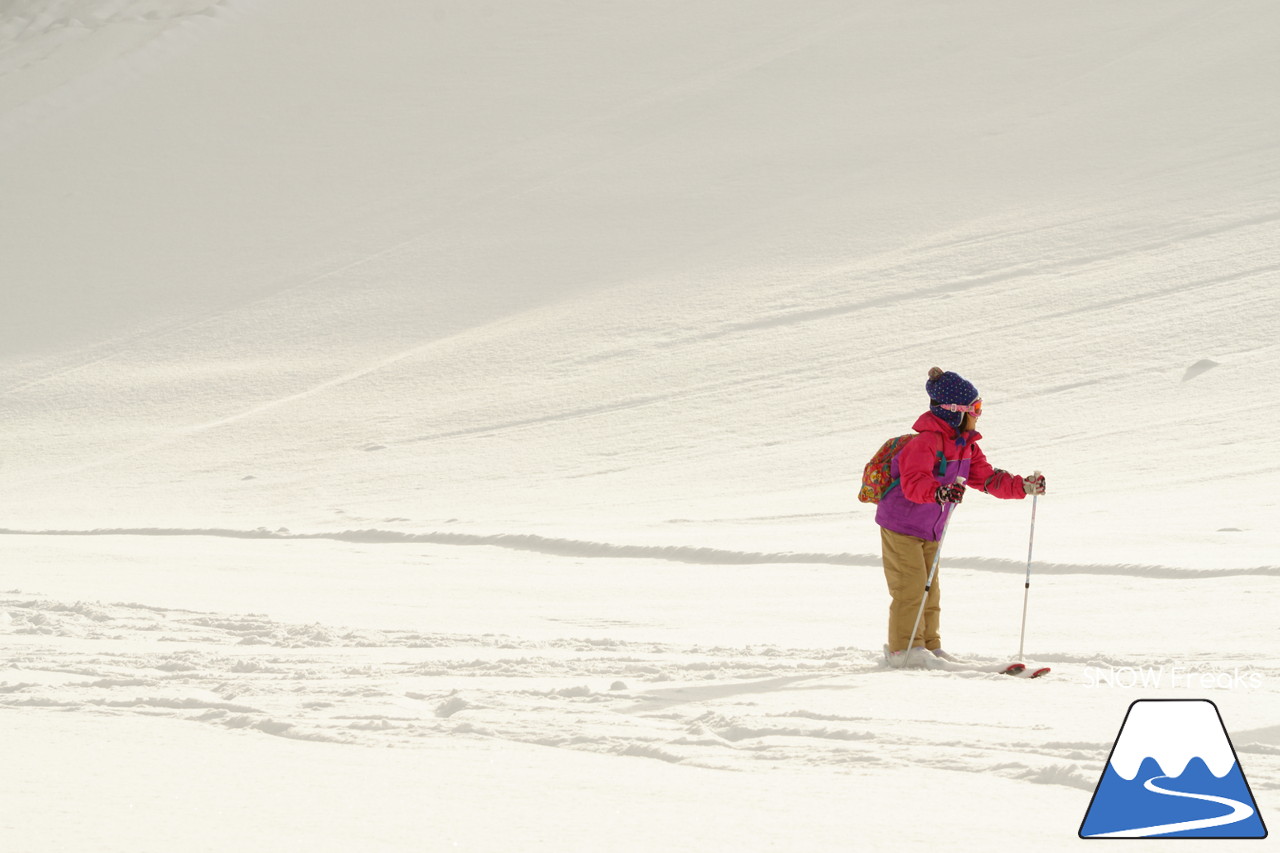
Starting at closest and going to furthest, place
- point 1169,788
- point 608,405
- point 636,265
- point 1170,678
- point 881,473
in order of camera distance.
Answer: point 1169,788
point 1170,678
point 881,473
point 608,405
point 636,265

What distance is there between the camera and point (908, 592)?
5574 mm

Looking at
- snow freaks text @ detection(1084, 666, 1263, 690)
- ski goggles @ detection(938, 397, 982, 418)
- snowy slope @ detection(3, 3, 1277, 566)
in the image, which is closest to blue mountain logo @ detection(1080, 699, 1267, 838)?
snow freaks text @ detection(1084, 666, 1263, 690)

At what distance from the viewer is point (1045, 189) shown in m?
25.4

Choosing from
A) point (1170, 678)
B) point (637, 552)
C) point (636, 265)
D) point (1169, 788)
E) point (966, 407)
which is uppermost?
point (636, 265)

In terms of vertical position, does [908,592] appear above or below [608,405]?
below

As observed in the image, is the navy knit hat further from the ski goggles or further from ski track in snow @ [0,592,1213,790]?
ski track in snow @ [0,592,1213,790]

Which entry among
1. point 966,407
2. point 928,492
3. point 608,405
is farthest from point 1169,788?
point 608,405

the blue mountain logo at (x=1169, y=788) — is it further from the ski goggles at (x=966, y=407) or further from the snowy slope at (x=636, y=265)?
the snowy slope at (x=636, y=265)

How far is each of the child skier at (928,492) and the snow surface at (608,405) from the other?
1.00 ft

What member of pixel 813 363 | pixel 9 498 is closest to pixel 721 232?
pixel 813 363

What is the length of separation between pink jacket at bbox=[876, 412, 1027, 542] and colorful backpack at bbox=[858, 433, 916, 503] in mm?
23

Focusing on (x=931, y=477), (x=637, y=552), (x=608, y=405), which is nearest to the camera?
(x=931, y=477)

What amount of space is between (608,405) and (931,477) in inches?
530

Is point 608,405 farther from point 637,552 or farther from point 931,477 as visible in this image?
point 931,477
